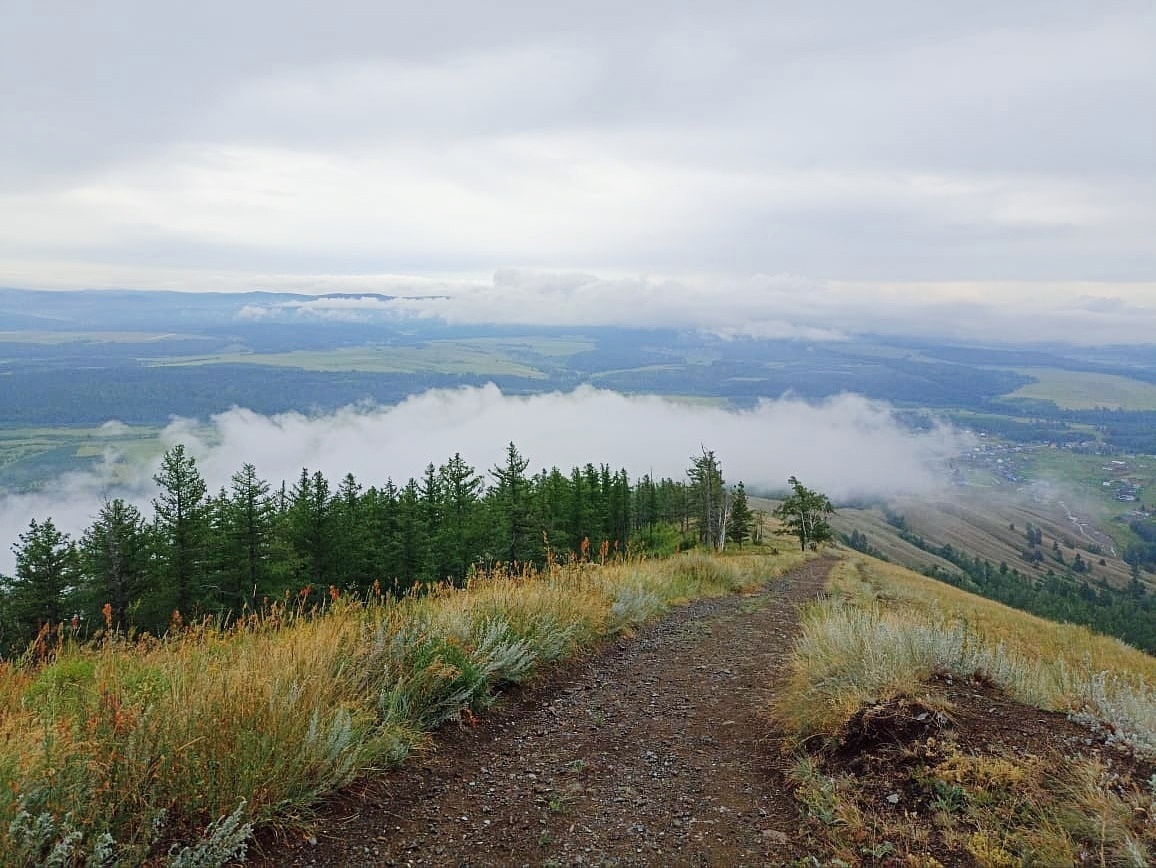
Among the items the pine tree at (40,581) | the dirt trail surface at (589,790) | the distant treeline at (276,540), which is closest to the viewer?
the dirt trail surface at (589,790)

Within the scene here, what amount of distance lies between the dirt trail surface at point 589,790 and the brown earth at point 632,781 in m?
0.01

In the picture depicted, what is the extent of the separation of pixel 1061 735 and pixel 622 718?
3104 millimetres

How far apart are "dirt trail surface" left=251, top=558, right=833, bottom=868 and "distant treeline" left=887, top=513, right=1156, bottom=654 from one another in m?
78.9

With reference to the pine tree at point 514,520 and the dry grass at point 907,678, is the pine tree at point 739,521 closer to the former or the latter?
the pine tree at point 514,520

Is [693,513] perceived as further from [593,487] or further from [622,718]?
[622,718]

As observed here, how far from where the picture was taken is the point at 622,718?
5.53 meters

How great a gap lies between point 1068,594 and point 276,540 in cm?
14166

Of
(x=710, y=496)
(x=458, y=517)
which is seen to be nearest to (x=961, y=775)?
(x=458, y=517)

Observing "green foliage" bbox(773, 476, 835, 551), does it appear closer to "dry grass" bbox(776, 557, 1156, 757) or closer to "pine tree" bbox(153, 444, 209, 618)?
"pine tree" bbox(153, 444, 209, 618)

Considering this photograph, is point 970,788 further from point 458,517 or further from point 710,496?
point 710,496

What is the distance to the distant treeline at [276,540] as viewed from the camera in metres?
30.8

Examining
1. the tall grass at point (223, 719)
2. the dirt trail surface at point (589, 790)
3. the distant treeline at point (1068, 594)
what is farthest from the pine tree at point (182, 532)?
the distant treeline at point (1068, 594)

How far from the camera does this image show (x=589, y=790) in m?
4.19

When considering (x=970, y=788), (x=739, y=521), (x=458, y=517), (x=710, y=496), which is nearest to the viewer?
(x=970, y=788)
